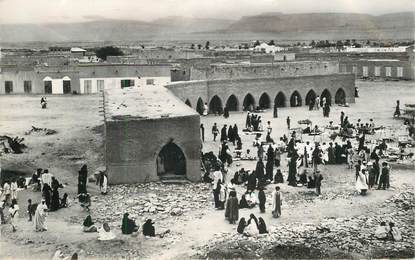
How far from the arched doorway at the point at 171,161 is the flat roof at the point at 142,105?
1.23 m

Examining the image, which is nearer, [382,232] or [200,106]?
[382,232]

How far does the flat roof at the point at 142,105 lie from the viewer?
19.5 meters

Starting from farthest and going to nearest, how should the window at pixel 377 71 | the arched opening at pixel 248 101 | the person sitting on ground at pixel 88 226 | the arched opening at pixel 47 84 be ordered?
1. the window at pixel 377 71
2. the arched opening at pixel 47 84
3. the arched opening at pixel 248 101
4. the person sitting on ground at pixel 88 226

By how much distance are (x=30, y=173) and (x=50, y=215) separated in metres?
5.64

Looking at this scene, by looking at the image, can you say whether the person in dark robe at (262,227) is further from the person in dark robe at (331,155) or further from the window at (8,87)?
the window at (8,87)

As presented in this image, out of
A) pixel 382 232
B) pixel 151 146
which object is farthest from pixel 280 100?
pixel 382 232

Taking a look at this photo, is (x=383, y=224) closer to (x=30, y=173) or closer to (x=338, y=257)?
(x=338, y=257)

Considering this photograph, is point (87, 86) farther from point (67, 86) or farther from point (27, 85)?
point (27, 85)

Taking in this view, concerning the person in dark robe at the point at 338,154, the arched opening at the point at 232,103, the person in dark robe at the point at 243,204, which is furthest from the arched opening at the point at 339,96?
the person in dark robe at the point at 243,204

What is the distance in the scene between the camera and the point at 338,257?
1241 centimetres

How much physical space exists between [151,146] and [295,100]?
23686 mm

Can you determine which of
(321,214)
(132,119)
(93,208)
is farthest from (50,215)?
(321,214)

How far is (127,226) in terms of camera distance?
13750mm

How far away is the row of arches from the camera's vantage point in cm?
3750
